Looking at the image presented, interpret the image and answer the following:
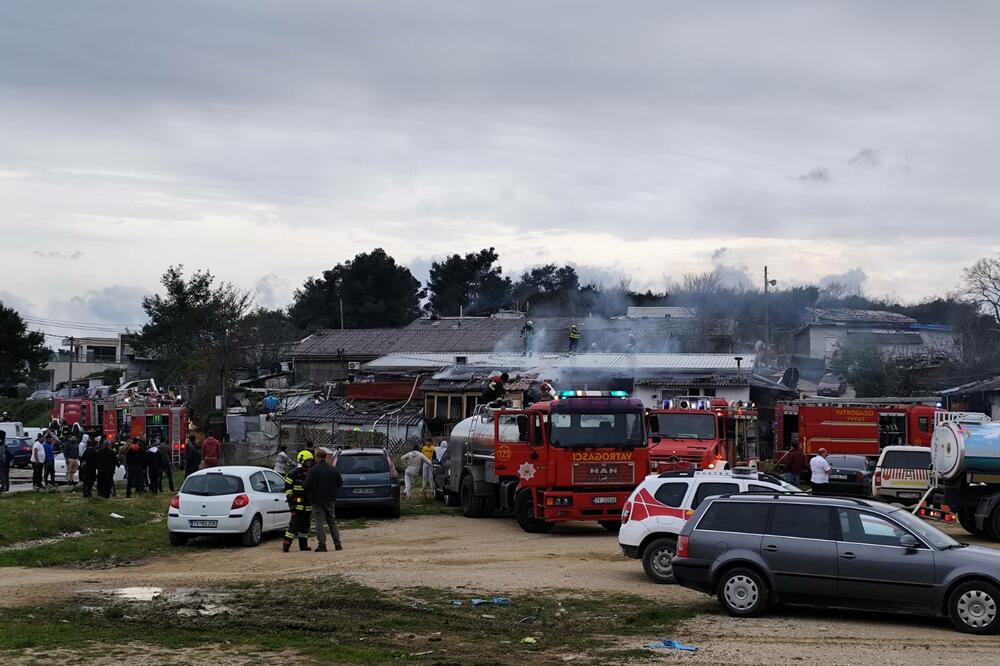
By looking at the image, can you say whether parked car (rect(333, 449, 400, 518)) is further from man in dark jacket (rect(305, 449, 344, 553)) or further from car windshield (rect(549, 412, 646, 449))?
man in dark jacket (rect(305, 449, 344, 553))

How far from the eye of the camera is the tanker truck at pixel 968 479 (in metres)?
21.8

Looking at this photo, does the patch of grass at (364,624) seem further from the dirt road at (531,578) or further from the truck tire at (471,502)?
the truck tire at (471,502)

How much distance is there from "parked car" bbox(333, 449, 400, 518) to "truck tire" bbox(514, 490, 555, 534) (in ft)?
14.0

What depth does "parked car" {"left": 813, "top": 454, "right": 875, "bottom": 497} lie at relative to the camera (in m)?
34.9

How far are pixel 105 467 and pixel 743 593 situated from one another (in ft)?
68.5

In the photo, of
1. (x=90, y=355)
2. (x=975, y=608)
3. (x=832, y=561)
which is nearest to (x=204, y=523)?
(x=832, y=561)

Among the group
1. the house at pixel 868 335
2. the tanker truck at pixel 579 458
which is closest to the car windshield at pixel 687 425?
the tanker truck at pixel 579 458

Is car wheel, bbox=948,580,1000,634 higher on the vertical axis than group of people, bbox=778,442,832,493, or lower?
lower

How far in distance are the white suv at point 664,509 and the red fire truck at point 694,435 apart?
29.9 feet

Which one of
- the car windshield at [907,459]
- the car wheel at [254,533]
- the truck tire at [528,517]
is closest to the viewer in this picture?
the car wheel at [254,533]

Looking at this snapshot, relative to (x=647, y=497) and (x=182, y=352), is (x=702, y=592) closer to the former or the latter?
(x=647, y=497)

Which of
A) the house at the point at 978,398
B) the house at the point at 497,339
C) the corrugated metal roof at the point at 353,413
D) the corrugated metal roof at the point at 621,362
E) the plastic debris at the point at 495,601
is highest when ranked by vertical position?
the house at the point at 497,339

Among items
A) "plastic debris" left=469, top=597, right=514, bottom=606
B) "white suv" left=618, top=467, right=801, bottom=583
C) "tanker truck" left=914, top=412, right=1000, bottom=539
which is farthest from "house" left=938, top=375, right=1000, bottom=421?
"plastic debris" left=469, top=597, right=514, bottom=606

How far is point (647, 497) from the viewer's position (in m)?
16.6
